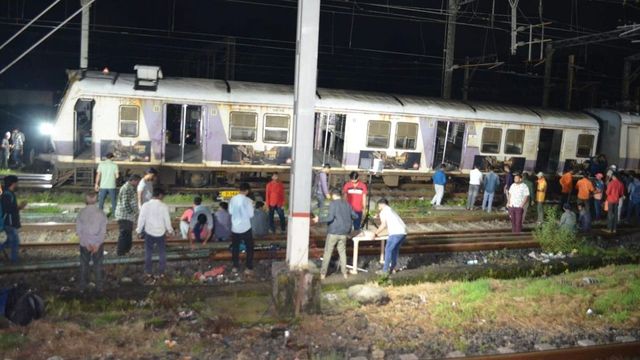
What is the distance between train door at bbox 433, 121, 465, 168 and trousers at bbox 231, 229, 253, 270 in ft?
35.4

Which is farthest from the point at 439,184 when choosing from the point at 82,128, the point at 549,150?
the point at 82,128

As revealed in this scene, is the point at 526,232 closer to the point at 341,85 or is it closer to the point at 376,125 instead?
the point at 376,125

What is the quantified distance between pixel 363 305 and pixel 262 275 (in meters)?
2.34

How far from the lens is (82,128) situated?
54.2 ft

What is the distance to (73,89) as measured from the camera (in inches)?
632

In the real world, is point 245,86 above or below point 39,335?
above

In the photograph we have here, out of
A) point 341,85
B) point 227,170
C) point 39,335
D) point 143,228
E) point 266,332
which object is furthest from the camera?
point 341,85

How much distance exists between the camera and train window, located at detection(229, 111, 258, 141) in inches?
685

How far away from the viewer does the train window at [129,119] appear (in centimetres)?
1652

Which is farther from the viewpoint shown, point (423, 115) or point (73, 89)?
point (423, 115)

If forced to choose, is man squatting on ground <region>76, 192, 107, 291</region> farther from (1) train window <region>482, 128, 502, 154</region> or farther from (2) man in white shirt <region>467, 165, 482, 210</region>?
(1) train window <region>482, 128, 502, 154</region>

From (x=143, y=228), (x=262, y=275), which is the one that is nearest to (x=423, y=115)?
(x=262, y=275)

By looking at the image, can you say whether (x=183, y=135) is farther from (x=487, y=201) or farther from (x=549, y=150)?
(x=549, y=150)

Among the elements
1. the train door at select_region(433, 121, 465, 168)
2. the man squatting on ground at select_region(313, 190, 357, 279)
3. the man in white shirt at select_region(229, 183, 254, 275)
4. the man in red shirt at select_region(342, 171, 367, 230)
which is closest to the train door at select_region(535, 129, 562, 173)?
the train door at select_region(433, 121, 465, 168)
